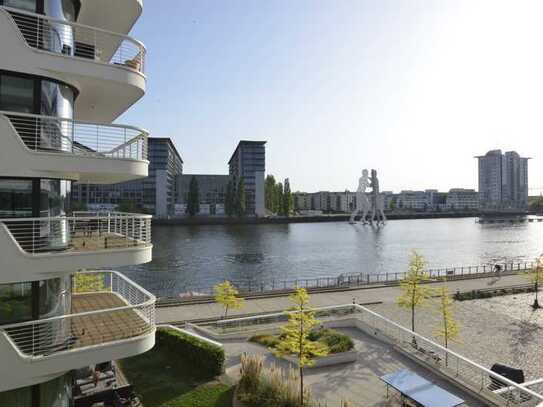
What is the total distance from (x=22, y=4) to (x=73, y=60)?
1.38m

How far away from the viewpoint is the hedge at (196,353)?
15.8 m

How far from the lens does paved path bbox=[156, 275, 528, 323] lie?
88.1ft

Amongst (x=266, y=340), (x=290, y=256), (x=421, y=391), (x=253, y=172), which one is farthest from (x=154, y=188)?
(x=421, y=391)

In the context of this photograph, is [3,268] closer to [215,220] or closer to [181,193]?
[215,220]

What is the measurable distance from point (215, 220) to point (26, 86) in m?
→ 142

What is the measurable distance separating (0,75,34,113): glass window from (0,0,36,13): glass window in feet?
4.76

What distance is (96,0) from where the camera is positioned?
399 inches

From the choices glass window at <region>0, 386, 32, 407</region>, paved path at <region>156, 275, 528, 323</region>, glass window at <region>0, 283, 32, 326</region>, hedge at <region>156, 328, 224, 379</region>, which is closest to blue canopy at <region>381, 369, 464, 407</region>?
hedge at <region>156, 328, 224, 379</region>

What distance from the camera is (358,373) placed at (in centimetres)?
1706

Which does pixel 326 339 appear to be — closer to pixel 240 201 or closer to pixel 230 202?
pixel 240 201

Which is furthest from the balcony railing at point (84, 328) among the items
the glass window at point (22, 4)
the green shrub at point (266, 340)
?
the green shrub at point (266, 340)

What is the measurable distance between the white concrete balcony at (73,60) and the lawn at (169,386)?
9.71 metres

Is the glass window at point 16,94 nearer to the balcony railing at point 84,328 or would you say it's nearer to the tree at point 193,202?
the balcony railing at point 84,328

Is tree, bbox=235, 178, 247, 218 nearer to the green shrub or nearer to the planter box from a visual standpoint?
the green shrub
